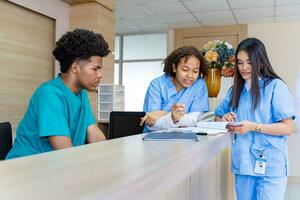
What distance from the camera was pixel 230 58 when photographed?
229cm

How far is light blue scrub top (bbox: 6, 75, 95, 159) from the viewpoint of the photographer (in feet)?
4.01

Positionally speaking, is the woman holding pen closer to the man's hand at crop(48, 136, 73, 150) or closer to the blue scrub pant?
the blue scrub pant

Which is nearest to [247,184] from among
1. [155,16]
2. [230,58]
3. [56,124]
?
[230,58]

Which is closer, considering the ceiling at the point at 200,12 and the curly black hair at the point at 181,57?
the curly black hair at the point at 181,57

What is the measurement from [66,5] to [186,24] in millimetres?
2752

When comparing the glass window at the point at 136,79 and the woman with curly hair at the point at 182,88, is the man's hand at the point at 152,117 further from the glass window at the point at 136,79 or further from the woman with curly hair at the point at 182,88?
the glass window at the point at 136,79

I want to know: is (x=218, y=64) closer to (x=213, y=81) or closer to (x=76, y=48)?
(x=213, y=81)

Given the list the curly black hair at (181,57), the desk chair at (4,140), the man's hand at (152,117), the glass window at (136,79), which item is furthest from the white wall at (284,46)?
the desk chair at (4,140)

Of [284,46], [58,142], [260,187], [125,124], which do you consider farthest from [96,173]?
[284,46]

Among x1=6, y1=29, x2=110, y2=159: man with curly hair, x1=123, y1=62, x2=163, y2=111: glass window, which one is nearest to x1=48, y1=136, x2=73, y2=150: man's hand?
x1=6, y1=29, x2=110, y2=159: man with curly hair

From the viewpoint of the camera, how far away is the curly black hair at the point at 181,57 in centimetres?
188

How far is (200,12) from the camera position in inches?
200

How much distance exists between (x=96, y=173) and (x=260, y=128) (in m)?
1.26

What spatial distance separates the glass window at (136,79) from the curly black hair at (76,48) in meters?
5.67
